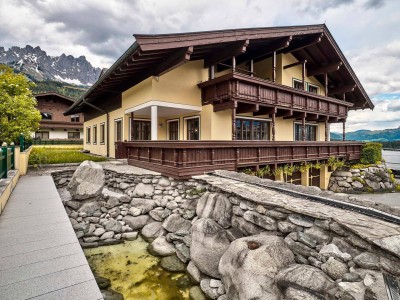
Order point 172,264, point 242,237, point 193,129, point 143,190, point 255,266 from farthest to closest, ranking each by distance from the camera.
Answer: point 193,129
point 143,190
point 172,264
point 242,237
point 255,266

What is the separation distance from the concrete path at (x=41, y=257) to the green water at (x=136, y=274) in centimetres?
142

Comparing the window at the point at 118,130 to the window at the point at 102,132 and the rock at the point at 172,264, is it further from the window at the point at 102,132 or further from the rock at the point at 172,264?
the rock at the point at 172,264

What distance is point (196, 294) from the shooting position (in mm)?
4188

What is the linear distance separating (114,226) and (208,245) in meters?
3.44

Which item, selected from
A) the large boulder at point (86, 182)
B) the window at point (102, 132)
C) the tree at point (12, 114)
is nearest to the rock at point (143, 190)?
the large boulder at point (86, 182)

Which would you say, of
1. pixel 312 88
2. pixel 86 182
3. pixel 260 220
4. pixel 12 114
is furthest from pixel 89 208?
pixel 312 88

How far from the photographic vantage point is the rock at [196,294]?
4106mm

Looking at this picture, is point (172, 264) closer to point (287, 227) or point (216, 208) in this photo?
point (216, 208)

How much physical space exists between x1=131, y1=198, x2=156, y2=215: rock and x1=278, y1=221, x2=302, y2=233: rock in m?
4.43

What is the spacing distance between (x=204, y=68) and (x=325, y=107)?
9468mm

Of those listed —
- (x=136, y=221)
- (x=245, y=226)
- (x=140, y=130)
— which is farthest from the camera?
(x=140, y=130)

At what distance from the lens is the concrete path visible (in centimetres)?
264

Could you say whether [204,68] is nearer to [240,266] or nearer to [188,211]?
[188,211]

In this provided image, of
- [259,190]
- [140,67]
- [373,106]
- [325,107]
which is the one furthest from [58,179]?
[373,106]
